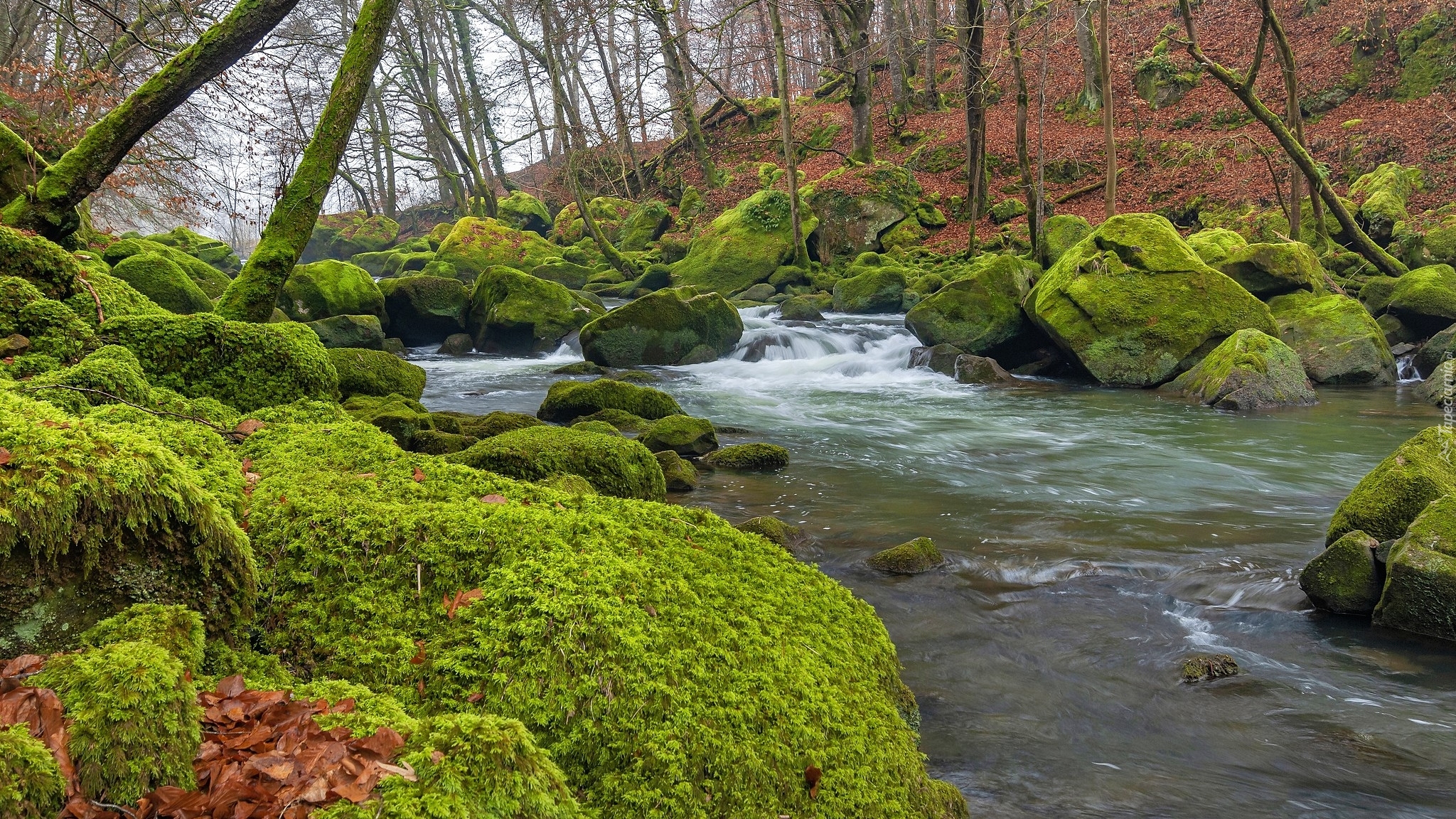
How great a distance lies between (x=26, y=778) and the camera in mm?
1432

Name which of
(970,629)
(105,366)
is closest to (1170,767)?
(970,629)

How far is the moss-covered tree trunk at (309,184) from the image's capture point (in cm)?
659

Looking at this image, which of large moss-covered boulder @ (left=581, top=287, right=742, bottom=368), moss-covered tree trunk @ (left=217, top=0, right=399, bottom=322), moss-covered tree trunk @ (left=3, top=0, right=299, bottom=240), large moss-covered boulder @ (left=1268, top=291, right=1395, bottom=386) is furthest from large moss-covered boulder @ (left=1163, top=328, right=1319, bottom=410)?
moss-covered tree trunk @ (left=3, top=0, right=299, bottom=240)

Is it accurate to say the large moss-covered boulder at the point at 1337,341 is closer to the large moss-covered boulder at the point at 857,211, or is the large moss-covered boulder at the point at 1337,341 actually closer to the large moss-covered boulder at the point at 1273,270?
the large moss-covered boulder at the point at 1273,270

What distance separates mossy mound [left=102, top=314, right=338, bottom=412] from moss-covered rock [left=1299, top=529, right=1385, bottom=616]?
6306 mm

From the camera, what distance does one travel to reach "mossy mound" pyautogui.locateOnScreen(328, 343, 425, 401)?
30.8 feet

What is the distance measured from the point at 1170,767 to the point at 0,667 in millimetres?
4132

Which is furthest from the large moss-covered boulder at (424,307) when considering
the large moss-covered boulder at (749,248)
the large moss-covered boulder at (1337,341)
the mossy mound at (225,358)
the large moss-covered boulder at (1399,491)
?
the large moss-covered boulder at (1399,491)

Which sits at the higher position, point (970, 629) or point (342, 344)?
point (342, 344)

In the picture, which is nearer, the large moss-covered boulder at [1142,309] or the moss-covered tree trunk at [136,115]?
the moss-covered tree trunk at [136,115]

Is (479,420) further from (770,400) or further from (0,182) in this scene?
(770,400)

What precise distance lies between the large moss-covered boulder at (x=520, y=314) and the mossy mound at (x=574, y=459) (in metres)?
11.7

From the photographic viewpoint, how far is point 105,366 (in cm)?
369

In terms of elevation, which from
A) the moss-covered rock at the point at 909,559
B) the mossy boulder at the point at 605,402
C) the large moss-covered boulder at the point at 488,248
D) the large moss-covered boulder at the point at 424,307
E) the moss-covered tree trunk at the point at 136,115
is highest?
the large moss-covered boulder at the point at 488,248
